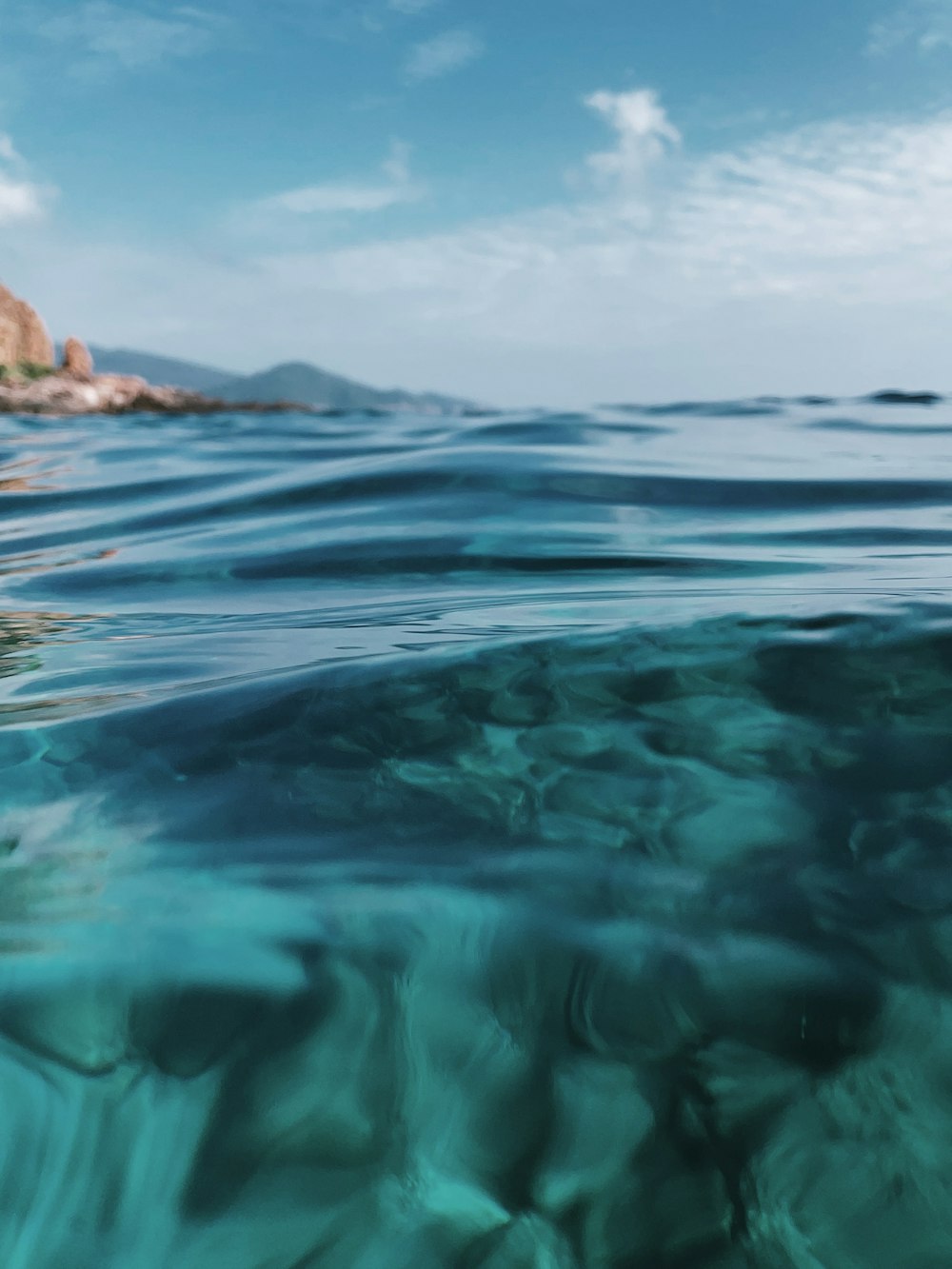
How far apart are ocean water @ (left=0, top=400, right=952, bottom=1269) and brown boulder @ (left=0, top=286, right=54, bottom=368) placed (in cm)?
3503

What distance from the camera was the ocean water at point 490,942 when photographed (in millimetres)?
598

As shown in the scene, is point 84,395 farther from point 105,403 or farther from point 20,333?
point 20,333

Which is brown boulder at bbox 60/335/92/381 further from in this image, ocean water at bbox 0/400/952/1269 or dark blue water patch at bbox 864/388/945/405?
ocean water at bbox 0/400/952/1269

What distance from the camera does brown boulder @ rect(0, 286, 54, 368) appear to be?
32.4 m

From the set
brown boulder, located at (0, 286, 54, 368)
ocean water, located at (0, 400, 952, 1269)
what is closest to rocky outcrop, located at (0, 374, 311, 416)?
ocean water, located at (0, 400, 952, 1269)

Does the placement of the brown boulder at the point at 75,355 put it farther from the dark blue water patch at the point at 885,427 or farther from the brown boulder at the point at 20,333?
the dark blue water patch at the point at 885,427

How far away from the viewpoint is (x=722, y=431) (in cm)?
572

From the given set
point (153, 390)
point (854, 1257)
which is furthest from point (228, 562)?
point (153, 390)

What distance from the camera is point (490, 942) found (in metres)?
0.74

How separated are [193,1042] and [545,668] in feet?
1.90

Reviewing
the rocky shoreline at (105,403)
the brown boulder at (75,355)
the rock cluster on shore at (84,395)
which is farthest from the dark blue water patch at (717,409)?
the brown boulder at (75,355)

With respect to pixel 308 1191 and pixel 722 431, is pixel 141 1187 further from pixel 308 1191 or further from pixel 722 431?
pixel 722 431

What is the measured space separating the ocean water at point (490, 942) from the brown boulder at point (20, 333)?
115 ft

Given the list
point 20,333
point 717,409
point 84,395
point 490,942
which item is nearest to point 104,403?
point 84,395
